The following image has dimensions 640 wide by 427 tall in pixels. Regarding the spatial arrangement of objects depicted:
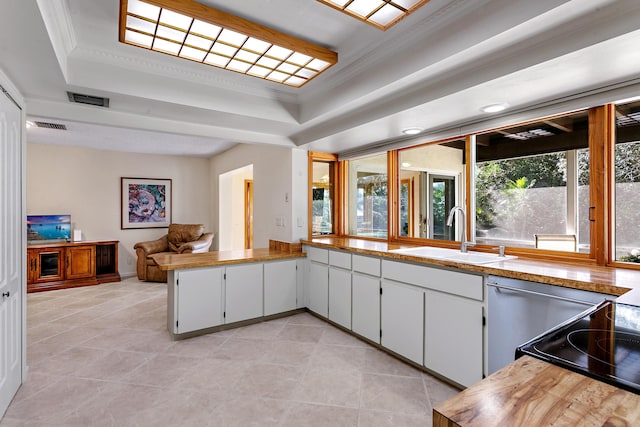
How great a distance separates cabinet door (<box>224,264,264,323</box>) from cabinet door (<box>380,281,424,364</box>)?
1430 millimetres

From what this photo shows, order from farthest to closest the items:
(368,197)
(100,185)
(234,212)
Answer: (234,212) < (100,185) < (368,197)

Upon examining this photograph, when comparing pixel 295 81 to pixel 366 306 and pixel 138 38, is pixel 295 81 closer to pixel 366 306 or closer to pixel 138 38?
pixel 138 38

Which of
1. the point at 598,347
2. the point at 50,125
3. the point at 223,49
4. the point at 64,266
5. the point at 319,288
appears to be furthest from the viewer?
the point at 64,266

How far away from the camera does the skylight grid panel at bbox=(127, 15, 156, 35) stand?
177 centimetres

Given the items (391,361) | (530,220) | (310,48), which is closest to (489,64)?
(310,48)

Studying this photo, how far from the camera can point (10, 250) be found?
2102 millimetres

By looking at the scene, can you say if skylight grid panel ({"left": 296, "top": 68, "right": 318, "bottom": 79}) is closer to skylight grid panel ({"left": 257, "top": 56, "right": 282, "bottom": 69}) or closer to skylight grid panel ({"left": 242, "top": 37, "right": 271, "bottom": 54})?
skylight grid panel ({"left": 257, "top": 56, "right": 282, "bottom": 69})

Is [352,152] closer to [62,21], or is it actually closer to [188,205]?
[62,21]

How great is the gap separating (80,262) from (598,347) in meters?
6.49

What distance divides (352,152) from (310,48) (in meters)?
2.02

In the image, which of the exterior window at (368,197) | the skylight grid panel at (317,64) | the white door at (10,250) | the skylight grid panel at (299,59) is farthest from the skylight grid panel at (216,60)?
the exterior window at (368,197)

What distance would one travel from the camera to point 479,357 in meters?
2.13

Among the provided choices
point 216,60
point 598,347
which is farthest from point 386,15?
point 598,347

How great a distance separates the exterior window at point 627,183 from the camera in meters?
2.02
